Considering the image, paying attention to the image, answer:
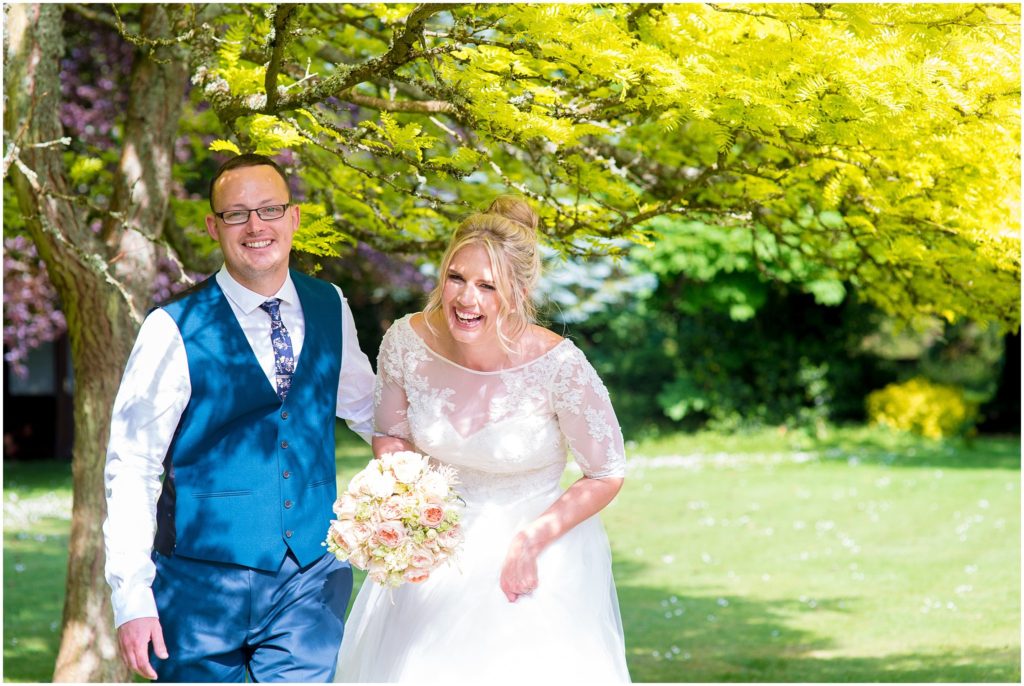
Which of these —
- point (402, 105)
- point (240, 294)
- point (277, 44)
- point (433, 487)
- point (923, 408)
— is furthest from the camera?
point (923, 408)

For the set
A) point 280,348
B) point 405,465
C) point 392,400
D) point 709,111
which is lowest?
point 405,465

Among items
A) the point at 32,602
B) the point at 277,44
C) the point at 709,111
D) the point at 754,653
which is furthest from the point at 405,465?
the point at 32,602

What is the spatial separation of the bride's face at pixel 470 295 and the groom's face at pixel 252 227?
1.57 feet

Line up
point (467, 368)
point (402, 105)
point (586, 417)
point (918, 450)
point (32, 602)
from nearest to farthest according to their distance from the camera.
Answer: point (586, 417) → point (467, 368) → point (402, 105) → point (32, 602) → point (918, 450)

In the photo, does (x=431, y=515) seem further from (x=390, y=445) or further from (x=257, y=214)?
(x=257, y=214)

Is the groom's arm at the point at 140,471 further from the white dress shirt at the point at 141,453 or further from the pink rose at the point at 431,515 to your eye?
the pink rose at the point at 431,515

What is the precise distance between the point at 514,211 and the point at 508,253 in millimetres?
187

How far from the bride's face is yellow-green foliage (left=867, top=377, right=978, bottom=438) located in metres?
15.3

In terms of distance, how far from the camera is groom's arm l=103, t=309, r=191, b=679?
2.90m

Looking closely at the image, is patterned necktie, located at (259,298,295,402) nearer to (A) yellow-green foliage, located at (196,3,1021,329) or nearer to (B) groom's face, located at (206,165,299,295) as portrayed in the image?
(B) groom's face, located at (206,165,299,295)

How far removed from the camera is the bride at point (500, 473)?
3285 millimetres

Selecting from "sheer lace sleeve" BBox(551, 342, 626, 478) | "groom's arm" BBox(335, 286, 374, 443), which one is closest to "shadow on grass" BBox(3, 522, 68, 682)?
"groom's arm" BBox(335, 286, 374, 443)

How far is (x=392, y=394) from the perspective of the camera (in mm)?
3514

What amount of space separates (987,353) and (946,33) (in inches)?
866
